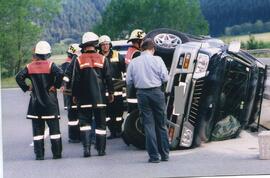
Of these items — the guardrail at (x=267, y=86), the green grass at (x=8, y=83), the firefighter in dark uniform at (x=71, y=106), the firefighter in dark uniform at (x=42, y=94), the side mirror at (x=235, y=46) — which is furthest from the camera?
the guardrail at (x=267, y=86)

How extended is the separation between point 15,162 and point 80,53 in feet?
4.98

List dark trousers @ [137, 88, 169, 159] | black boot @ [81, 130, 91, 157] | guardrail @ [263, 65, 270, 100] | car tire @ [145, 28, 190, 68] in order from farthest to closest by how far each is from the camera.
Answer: guardrail @ [263, 65, 270, 100]
black boot @ [81, 130, 91, 157]
car tire @ [145, 28, 190, 68]
dark trousers @ [137, 88, 169, 159]

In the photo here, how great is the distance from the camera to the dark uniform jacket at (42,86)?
423 inches

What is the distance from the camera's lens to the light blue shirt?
10.3m

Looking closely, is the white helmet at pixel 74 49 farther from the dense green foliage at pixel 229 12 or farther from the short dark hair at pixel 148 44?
the dense green foliage at pixel 229 12

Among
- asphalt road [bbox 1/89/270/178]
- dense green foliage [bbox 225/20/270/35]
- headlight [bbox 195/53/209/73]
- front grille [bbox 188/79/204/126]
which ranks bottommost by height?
asphalt road [bbox 1/89/270/178]

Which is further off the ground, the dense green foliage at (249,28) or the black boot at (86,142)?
the dense green foliage at (249,28)

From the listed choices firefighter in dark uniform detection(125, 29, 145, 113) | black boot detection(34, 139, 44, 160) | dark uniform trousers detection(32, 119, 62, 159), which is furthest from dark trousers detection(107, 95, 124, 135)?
black boot detection(34, 139, 44, 160)

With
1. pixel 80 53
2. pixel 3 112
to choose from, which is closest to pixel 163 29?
pixel 80 53

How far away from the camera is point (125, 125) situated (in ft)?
37.0

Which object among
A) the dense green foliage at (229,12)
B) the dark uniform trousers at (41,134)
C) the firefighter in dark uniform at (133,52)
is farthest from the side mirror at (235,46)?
the dark uniform trousers at (41,134)

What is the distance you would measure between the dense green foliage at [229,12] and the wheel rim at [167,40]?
0.49 metres

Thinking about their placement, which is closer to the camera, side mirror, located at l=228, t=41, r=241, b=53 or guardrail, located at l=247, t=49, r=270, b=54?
guardrail, located at l=247, t=49, r=270, b=54

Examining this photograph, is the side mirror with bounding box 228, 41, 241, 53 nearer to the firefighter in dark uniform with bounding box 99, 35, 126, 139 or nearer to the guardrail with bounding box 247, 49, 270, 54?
the guardrail with bounding box 247, 49, 270, 54
